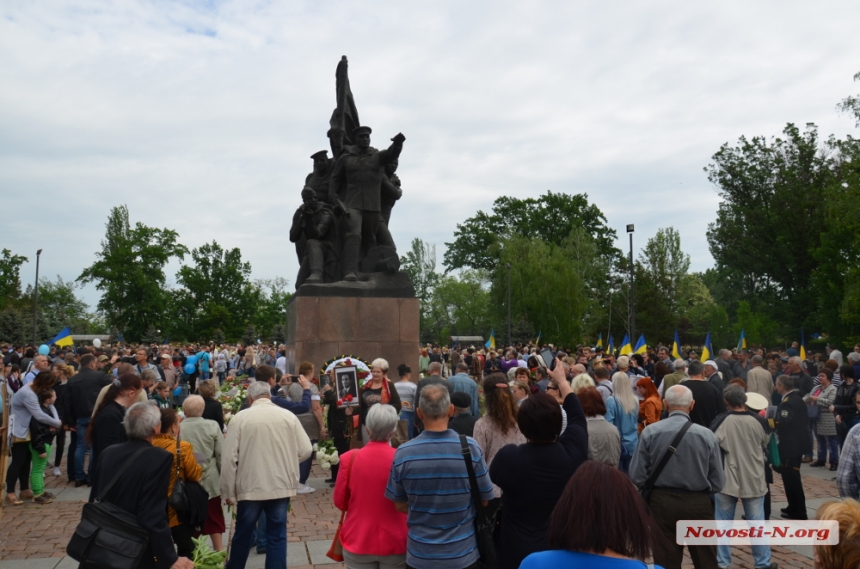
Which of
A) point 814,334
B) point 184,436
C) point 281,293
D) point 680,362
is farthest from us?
point 281,293

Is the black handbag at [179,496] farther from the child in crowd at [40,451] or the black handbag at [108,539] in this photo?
the child in crowd at [40,451]

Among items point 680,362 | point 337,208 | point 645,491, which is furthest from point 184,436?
point 337,208

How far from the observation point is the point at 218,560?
5.02 metres

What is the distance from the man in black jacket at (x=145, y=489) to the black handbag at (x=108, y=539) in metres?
0.06

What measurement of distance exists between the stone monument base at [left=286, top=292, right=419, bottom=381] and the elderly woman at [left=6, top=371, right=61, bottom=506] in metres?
6.10

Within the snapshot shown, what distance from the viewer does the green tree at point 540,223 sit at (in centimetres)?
6397

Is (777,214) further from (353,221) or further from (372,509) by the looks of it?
(372,509)

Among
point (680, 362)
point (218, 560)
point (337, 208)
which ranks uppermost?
point (337, 208)

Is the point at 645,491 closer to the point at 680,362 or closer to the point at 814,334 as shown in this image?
the point at 680,362

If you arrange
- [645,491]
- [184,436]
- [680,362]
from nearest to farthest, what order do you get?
[645,491]
[184,436]
[680,362]

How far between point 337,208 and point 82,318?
336 ft

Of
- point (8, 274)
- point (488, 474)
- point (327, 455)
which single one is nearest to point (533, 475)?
point (488, 474)

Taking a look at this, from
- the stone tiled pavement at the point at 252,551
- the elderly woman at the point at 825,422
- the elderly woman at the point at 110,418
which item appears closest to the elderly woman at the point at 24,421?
the stone tiled pavement at the point at 252,551

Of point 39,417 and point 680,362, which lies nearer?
point 39,417
